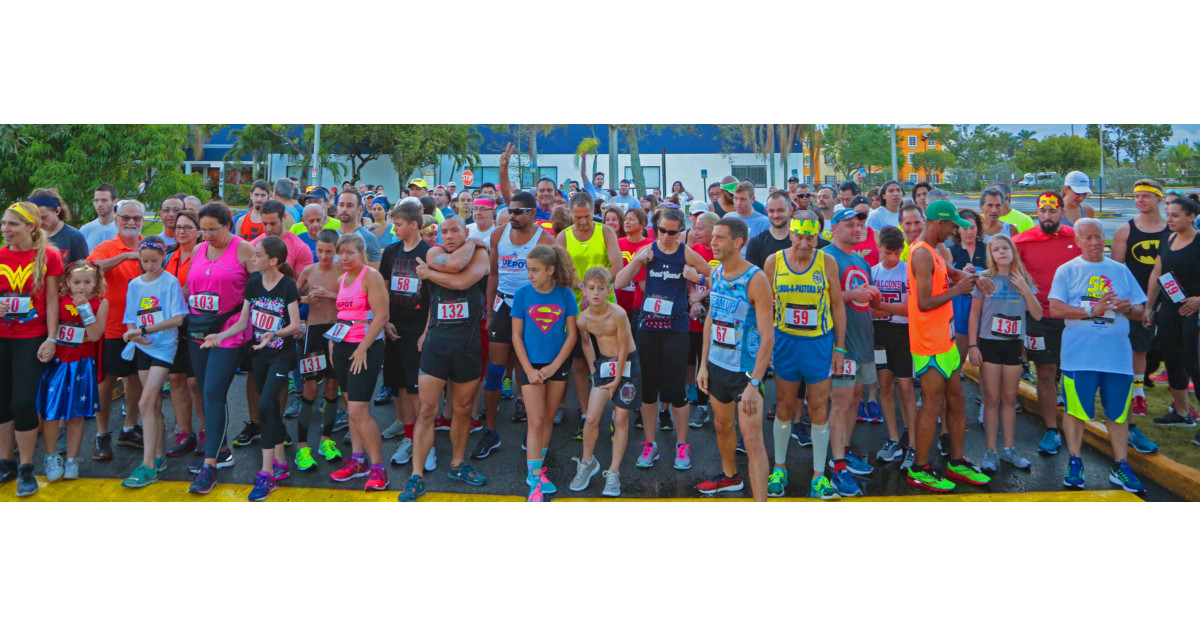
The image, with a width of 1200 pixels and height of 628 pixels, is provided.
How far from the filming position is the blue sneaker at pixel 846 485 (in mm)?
4816

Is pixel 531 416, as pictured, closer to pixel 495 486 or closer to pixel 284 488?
pixel 495 486

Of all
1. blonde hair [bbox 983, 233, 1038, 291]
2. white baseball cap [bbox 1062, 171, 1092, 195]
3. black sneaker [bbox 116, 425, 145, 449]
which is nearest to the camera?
blonde hair [bbox 983, 233, 1038, 291]

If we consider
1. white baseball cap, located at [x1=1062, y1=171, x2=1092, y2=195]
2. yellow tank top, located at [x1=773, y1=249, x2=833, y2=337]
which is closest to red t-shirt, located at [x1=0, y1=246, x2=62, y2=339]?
yellow tank top, located at [x1=773, y1=249, x2=833, y2=337]

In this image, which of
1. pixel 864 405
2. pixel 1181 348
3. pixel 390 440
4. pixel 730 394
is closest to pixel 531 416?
pixel 730 394

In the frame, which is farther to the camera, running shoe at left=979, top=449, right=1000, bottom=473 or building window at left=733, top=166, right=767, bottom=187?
building window at left=733, top=166, right=767, bottom=187

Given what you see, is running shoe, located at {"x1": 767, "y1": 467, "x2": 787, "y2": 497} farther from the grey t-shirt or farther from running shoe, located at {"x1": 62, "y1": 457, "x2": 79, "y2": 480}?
running shoe, located at {"x1": 62, "y1": 457, "x2": 79, "y2": 480}

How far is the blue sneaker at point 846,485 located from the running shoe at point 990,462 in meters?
1.07

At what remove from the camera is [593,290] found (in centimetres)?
472

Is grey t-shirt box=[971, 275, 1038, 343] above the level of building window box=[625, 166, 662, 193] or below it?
below

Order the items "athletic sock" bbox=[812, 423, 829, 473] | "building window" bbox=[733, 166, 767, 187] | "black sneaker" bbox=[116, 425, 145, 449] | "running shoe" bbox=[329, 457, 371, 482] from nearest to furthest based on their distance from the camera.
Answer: "athletic sock" bbox=[812, 423, 829, 473]
"running shoe" bbox=[329, 457, 371, 482]
"black sneaker" bbox=[116, 425, 145, 449]
"building window" bbox=[733, 166, 767, 187]

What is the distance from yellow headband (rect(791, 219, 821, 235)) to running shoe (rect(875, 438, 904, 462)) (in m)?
2.02

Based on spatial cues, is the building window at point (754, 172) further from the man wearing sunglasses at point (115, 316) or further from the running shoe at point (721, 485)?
the man wearing sunglasses at point (115, 316)

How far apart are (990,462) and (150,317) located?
6473 mm

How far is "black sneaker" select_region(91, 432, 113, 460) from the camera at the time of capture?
18.0ft
